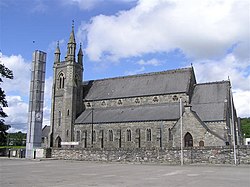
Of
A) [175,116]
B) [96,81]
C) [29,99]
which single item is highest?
[96,81]

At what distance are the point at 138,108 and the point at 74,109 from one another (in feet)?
43.6

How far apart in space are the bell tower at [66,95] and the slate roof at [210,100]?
23410 mm

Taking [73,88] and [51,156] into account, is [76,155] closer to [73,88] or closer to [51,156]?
[51,156]

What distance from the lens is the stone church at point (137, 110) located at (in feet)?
142

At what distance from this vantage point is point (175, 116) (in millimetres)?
46312

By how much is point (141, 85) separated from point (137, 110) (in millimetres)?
6148

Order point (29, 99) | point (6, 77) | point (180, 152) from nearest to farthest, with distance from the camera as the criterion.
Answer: point (180, 152), point (6, 77), point (29, 99)

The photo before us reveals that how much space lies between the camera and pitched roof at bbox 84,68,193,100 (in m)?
52.7

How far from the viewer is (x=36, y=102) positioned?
4856 centimetres

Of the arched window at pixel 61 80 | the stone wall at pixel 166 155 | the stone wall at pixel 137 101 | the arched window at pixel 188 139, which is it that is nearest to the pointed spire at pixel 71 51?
the arched window at pixel 61 80

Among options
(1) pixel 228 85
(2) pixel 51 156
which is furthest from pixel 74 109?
(1) pixel 228 85

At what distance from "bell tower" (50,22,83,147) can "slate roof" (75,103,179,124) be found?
2234 millimetres

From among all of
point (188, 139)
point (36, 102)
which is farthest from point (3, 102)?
point (188, 139)

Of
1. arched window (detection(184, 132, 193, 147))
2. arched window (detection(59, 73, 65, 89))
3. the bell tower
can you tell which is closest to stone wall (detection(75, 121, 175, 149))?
the bell tower
